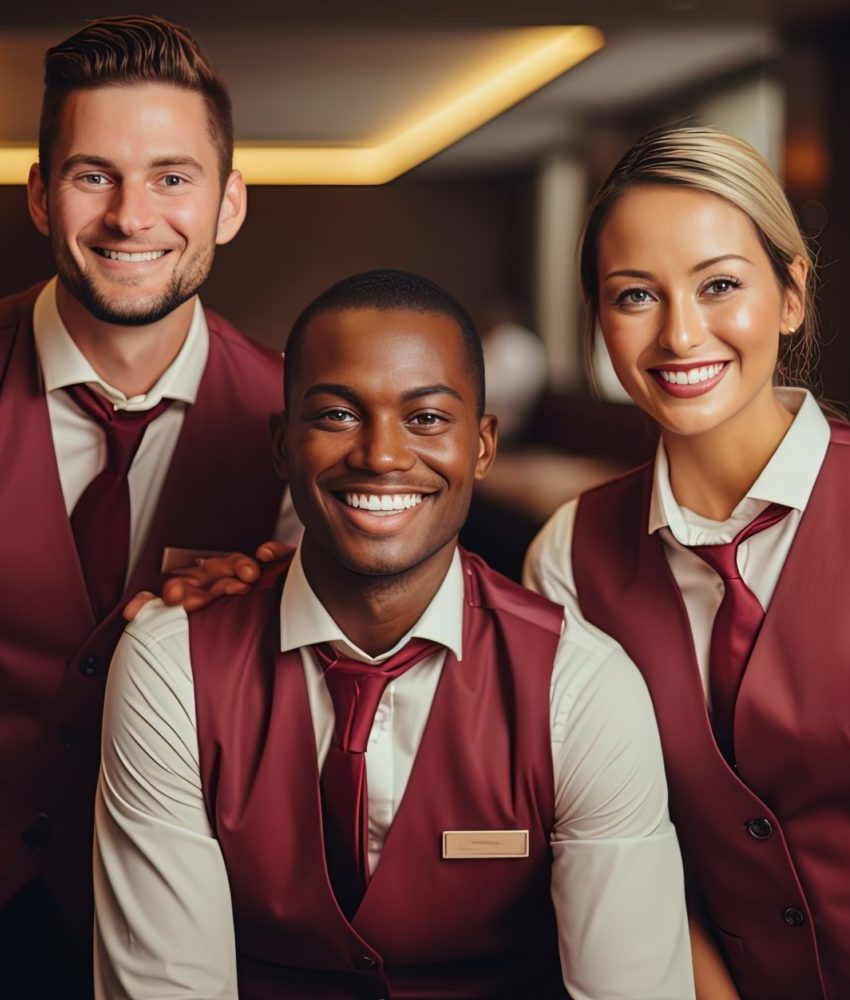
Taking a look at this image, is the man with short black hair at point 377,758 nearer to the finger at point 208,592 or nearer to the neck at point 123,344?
the finger at point 208,592

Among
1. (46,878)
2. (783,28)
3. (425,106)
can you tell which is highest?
(783,28)

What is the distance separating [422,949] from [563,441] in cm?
124

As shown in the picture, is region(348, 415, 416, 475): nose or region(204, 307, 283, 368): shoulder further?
region(204, 307, 283, 368): shoulder

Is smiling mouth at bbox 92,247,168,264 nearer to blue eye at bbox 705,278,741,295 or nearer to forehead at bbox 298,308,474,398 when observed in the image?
forehead at bbox 298,308,474,398

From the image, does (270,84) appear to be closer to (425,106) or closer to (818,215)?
(425,106)

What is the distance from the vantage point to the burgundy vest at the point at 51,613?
2.02 metres

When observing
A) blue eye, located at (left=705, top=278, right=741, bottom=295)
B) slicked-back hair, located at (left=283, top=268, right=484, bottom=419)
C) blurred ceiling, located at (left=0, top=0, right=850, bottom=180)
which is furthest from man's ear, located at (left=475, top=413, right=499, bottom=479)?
blurred ceiling, located at (left=0, top=0, right=850, bottom=180)

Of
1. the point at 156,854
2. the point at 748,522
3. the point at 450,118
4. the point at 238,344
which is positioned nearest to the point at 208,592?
the point at 156,854

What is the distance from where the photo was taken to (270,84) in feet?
8.48

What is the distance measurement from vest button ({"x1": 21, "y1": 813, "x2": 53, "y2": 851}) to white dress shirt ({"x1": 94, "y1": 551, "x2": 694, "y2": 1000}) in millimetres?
377

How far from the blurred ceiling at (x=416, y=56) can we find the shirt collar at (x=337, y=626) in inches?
48.7

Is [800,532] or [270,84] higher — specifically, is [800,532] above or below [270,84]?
below

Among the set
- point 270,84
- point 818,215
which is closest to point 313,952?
point 270,84

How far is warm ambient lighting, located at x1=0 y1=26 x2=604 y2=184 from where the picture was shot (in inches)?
103
